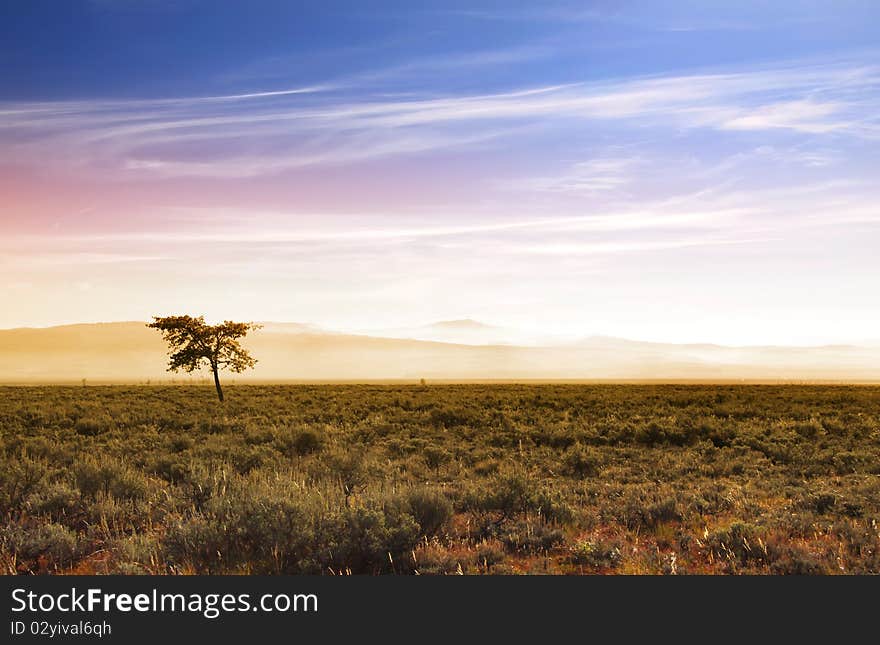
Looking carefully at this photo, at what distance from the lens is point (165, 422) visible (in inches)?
997

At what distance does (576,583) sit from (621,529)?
4.02 meters

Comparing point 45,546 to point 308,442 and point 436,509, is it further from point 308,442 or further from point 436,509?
point 308,442

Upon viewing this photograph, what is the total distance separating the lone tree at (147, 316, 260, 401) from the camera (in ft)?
142

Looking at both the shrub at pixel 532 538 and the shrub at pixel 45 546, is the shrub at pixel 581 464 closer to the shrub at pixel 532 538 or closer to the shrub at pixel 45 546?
the shrub at pixel 532 538

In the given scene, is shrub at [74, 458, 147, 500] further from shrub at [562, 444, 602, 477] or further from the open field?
shrub at [562, 444, 602, 477]

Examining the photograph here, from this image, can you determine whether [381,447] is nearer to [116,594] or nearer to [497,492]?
[497,492]

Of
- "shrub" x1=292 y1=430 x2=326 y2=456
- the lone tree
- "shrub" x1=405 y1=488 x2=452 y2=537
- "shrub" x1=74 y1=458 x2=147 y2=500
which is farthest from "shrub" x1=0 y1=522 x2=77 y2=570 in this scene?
the lone tree

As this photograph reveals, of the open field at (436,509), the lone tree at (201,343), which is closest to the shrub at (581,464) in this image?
the open field at (436,509)

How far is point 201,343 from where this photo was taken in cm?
4356

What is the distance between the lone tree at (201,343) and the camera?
142 ft

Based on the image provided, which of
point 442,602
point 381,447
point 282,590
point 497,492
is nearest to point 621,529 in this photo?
point 497,492

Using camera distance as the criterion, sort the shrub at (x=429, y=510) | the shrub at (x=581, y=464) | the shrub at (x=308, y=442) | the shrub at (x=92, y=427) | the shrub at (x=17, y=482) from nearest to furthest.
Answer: the shrub at (x=429, y=510)
the shrub at (x=17, y=482)
the shrub at (x=581, y=464)
the shrub at (x=308, y=442)
the shrub at (x=92, y=427)

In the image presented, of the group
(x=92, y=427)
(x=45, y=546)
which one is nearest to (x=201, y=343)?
→ (x=92, y=427)

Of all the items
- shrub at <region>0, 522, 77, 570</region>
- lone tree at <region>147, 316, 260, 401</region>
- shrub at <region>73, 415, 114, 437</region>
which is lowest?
shrub at <region>73, 415, 114, 437</region>
